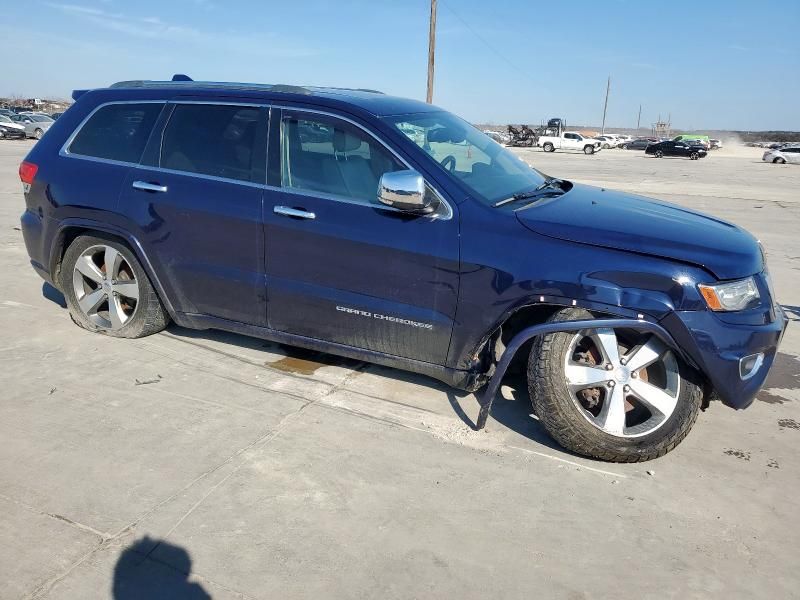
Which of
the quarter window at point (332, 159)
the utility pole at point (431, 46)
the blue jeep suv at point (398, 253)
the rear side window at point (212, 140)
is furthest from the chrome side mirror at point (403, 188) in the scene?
the utility pole at point (431, 46)

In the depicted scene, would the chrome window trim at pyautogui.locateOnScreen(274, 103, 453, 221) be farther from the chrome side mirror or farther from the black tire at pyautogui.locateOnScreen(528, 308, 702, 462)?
the black tire at pyautogui.locateOnScreen(528, 308, 702, 462)

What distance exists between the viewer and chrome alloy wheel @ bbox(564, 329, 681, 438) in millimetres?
3145

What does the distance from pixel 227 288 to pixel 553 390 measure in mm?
2095

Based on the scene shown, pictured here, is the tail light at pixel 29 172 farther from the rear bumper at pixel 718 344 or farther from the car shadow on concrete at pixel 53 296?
the rear bumper at pixel 718 344

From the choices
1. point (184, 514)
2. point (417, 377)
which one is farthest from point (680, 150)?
point (184, 514)

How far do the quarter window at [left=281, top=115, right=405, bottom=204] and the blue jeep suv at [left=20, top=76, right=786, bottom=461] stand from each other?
11 millimetres

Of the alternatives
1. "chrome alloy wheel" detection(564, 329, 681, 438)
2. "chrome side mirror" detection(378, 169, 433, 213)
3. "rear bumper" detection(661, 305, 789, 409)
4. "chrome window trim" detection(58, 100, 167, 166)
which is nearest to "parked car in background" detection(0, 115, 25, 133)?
"chrome window trim" detection(58, 100, 167, 166)

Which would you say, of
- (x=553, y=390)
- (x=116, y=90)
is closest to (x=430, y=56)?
(x=116, y=90)

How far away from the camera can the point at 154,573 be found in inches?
95.2

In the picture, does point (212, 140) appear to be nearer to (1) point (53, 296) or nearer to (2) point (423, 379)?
(2) point (423, 379)

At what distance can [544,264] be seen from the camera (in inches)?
124

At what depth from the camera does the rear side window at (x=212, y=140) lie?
3.90m

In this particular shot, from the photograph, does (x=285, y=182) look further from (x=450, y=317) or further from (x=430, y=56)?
(x=430, y=56)

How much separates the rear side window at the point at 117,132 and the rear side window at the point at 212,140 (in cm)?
21
